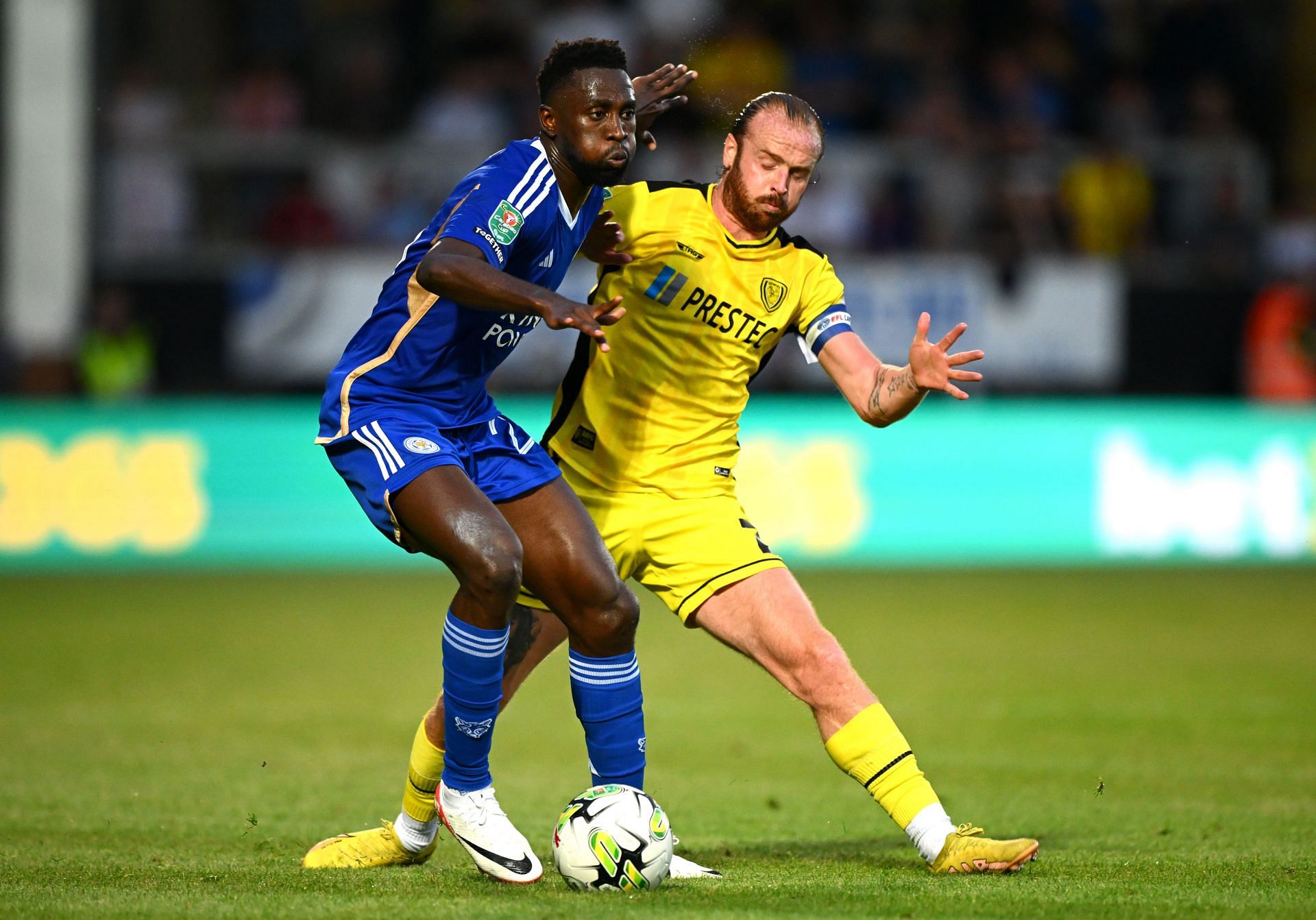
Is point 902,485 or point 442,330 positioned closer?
point 442,330

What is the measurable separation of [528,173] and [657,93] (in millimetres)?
860

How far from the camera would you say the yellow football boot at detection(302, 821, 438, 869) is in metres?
5.31

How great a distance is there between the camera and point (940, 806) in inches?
202

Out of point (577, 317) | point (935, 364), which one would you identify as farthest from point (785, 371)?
point (577, 317)

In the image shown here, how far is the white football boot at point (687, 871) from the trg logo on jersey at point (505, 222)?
71.4 inches

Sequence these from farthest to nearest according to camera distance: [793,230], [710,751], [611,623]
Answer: [793,230]
[710,751]
[611,623]

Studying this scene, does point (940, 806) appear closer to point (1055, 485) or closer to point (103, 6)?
point (1055, 485)

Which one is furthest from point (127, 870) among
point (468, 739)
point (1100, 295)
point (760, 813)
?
point (1100, 295)

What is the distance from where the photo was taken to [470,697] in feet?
16.4

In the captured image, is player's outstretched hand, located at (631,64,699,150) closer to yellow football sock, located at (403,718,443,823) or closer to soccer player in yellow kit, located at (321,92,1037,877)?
soccer player in yellow kit, located at (321,92,1037,877)

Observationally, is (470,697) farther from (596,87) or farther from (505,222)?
(596,87)

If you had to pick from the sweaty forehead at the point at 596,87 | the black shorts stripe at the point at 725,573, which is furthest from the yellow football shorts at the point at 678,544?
the sweaty forehead at the point at 596,87

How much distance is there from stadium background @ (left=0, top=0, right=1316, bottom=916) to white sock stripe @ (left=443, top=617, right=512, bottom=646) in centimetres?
246

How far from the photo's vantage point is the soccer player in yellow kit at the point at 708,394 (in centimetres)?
531
